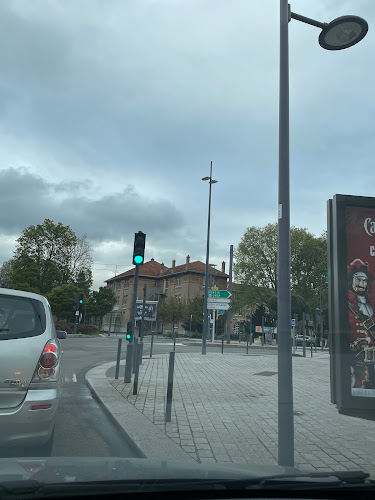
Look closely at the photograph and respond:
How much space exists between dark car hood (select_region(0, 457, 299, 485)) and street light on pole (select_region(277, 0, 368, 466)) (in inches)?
70.8

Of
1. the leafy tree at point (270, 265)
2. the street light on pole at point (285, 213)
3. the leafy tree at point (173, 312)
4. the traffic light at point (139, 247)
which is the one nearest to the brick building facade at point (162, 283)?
the leafy tree at point (173, 312)

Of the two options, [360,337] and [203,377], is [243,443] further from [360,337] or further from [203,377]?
[203,377]

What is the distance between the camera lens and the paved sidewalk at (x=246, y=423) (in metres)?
5.09

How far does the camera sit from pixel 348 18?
511 cm

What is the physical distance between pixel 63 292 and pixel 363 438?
4302cm

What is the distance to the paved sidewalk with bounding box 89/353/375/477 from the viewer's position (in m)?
5.09

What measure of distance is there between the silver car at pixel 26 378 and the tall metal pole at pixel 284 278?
7.32ft

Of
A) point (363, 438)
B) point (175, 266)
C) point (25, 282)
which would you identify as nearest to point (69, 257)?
point (25, 282)

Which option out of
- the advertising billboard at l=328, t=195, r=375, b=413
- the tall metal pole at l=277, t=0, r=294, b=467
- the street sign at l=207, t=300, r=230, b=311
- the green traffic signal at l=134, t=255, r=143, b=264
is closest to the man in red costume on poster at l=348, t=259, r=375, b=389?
the advertising billboard at l=328, t=195, r=375, b=413

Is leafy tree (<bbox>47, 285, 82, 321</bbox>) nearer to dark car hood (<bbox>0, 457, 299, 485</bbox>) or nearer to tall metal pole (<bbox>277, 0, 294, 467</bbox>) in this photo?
tall metal pole (<bbox>277, 0, 294, 467</bbox>)

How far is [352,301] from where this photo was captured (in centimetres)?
495

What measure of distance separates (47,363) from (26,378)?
249mm

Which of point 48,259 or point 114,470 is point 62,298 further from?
point 114,470

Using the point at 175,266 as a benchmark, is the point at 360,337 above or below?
below
